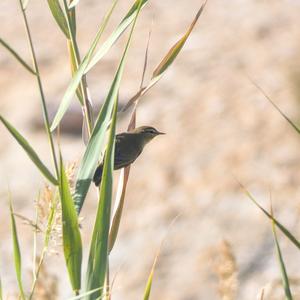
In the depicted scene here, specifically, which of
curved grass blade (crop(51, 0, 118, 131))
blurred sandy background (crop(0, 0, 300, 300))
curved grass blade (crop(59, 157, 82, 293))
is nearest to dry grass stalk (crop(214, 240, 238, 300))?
curved grass blade (crop(59, 157, 82, 293))

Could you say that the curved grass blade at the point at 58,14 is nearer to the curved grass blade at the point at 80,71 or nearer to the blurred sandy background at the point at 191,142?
the curved grass blade at the point at 80,71

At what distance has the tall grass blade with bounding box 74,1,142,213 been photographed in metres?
2.09

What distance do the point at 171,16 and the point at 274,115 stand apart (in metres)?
1.81

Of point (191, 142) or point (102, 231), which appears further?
point (191, 142)

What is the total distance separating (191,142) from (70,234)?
5983 millimetres

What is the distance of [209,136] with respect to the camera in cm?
805

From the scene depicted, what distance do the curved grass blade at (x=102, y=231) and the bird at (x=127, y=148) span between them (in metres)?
0.25

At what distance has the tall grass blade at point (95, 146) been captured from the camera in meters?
2.09

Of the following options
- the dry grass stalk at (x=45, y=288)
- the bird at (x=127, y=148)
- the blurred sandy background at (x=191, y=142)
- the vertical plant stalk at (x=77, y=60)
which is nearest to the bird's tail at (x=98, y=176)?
the bird at (x=127, y=148)

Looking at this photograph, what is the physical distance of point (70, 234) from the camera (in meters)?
2.06

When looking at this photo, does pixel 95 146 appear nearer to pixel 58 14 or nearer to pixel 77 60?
pixel 77 60

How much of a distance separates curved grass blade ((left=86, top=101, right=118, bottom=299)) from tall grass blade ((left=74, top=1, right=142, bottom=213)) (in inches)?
1.3

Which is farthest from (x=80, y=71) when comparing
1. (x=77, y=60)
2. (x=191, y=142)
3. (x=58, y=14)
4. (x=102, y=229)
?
(x=191, y=142)

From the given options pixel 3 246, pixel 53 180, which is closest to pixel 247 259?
pixel 3 246
